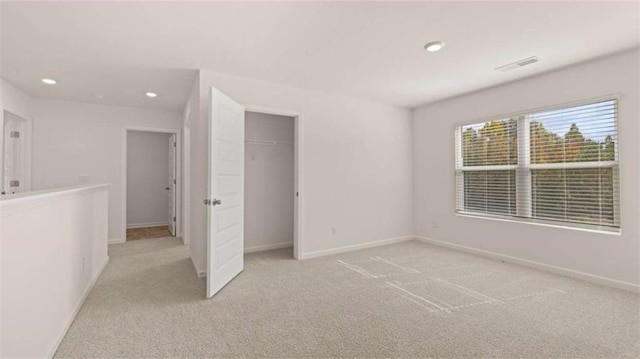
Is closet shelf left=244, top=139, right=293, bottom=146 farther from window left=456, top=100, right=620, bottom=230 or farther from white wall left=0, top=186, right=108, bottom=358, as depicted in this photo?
window left=456, top=100, right=620, bottom=230

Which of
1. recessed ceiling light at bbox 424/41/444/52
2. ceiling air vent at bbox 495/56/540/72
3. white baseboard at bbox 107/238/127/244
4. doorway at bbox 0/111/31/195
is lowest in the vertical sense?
white baseboard at bbox 107/238/127/244

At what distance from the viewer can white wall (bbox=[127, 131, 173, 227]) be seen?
6824 mm

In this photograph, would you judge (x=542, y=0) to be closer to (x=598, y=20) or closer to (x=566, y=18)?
(x=566, y=18)

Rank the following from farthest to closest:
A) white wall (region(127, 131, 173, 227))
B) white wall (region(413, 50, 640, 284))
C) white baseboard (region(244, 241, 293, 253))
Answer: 1. white wall (region(127, 131, 173, 227))
2. white baseboard (region(244, 241, 293, 253))
3. white wall (region(413, 50, 640, 284))

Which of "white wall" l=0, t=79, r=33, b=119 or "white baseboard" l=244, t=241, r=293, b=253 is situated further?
"white baseboard" l=244, t=241, r=293, b=253

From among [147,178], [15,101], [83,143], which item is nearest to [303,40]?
[15,101]

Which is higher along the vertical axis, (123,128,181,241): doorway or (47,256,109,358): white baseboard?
(123,128,181,241): doorway

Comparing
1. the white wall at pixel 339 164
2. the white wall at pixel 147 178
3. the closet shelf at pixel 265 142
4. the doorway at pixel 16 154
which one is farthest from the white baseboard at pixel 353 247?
the white wall at pixel 147 178

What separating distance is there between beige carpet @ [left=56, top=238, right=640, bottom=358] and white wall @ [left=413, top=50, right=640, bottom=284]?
332 mm

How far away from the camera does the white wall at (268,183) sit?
180 inches

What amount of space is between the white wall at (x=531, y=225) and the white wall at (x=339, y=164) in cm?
43

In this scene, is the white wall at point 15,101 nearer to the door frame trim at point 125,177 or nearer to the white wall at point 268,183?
the door frame trim at point 125,177

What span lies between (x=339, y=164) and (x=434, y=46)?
2.18 meters

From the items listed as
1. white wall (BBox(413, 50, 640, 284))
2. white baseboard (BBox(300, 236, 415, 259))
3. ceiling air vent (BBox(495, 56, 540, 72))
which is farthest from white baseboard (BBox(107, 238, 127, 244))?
ceiling air vent (BBox(495, 56, 540, 72))
